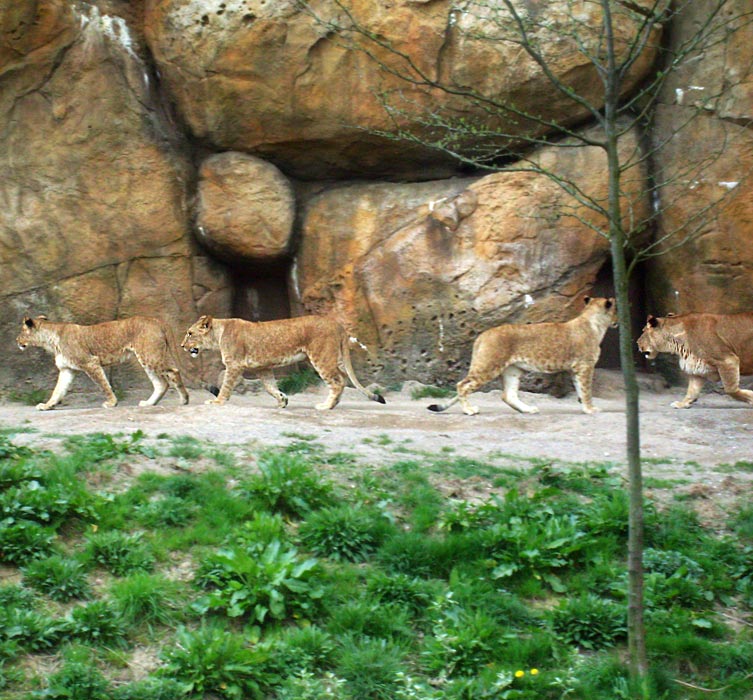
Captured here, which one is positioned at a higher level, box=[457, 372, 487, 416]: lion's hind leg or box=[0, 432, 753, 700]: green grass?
box=[457, 372, 487, 416]: lion's hind leg

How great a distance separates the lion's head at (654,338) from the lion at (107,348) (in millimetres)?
6107

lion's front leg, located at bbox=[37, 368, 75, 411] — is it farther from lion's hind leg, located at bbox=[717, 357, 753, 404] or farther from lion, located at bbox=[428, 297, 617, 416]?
lion's hind leg, located at bbox=[717, 357, 753, 404]

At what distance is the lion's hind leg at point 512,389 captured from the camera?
13.8 m

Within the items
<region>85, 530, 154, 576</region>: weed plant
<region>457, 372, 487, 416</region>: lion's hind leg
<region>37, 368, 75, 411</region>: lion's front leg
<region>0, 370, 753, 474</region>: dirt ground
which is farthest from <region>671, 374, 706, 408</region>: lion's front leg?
<region>85, 530, 154, 576</region>: weed plant

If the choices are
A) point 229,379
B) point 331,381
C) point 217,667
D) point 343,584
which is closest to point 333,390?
point 331,381

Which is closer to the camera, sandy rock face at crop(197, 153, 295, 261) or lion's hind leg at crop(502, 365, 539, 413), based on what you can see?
lion's hind leg at crop(502, 365, 539, 413)

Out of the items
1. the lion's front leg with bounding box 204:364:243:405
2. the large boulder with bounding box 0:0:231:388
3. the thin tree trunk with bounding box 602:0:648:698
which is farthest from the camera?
the large boulder with bounding box 0:0:231:388

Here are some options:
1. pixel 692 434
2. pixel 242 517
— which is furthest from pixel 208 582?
pixel 692 434

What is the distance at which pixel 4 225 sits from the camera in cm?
1512

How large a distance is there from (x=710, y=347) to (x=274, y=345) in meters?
5.53

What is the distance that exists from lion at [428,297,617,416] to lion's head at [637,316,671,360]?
100 centimetres

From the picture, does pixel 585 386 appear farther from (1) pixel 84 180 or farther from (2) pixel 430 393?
(1) pixel 84 180

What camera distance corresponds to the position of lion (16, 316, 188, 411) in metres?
14.3

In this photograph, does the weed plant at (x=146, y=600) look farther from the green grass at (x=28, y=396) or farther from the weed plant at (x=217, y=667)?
the green grass at (x=28, y=396)
